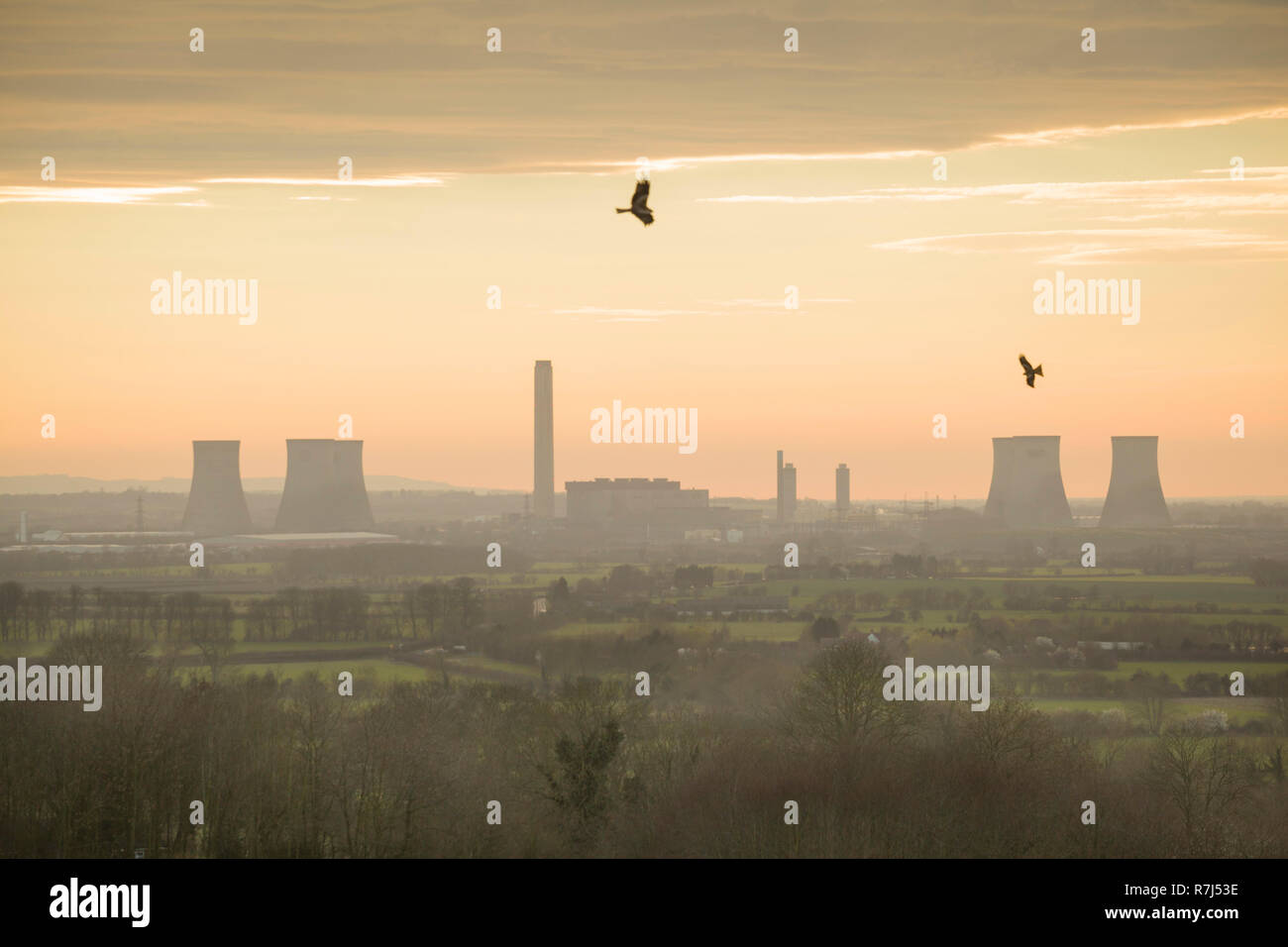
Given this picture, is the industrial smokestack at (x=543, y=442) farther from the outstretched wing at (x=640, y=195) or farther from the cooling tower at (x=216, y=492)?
the outstretched wing at (x=640, y=195)

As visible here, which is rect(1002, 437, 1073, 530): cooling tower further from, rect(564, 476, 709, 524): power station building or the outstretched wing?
the outstretched wing
